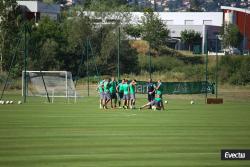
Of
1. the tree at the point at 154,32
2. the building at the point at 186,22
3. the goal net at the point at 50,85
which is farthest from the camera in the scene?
the building at the point at 186,22

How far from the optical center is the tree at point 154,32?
119750mm

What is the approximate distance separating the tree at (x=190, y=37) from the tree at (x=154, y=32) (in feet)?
31.1

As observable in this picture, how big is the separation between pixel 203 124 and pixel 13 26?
60701mm

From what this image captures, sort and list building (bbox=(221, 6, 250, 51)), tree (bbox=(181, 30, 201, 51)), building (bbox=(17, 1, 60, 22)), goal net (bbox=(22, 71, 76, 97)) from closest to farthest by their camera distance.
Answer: goal net (bbox=(22, 71, 76, 97)), building (bbox=(17, 1, 60, 22)), tree (bbox=(181, 30, 201, 51)), building (bbox=(221, 6, 250, 51))

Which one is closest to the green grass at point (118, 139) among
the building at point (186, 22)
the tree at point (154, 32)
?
the building at point (186, 22)

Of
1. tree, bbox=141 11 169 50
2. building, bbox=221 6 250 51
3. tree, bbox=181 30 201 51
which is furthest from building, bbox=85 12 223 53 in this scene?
tree, bbox=141 11 169 50

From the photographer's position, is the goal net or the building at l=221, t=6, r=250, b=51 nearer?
the goal net

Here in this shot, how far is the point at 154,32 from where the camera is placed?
12050cm

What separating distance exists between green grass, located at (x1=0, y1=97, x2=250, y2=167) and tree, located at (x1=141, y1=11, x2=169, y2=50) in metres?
78.4

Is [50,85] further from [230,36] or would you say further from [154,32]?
[230,36]

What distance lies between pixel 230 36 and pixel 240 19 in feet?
66.1

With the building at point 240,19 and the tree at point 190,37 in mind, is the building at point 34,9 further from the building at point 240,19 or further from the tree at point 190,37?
the building at point 240,19

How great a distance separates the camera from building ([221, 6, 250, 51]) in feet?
464

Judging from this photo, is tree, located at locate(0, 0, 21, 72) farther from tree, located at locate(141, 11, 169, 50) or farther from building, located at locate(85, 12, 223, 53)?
tree, located at locate(141, 11, 169, 50)
